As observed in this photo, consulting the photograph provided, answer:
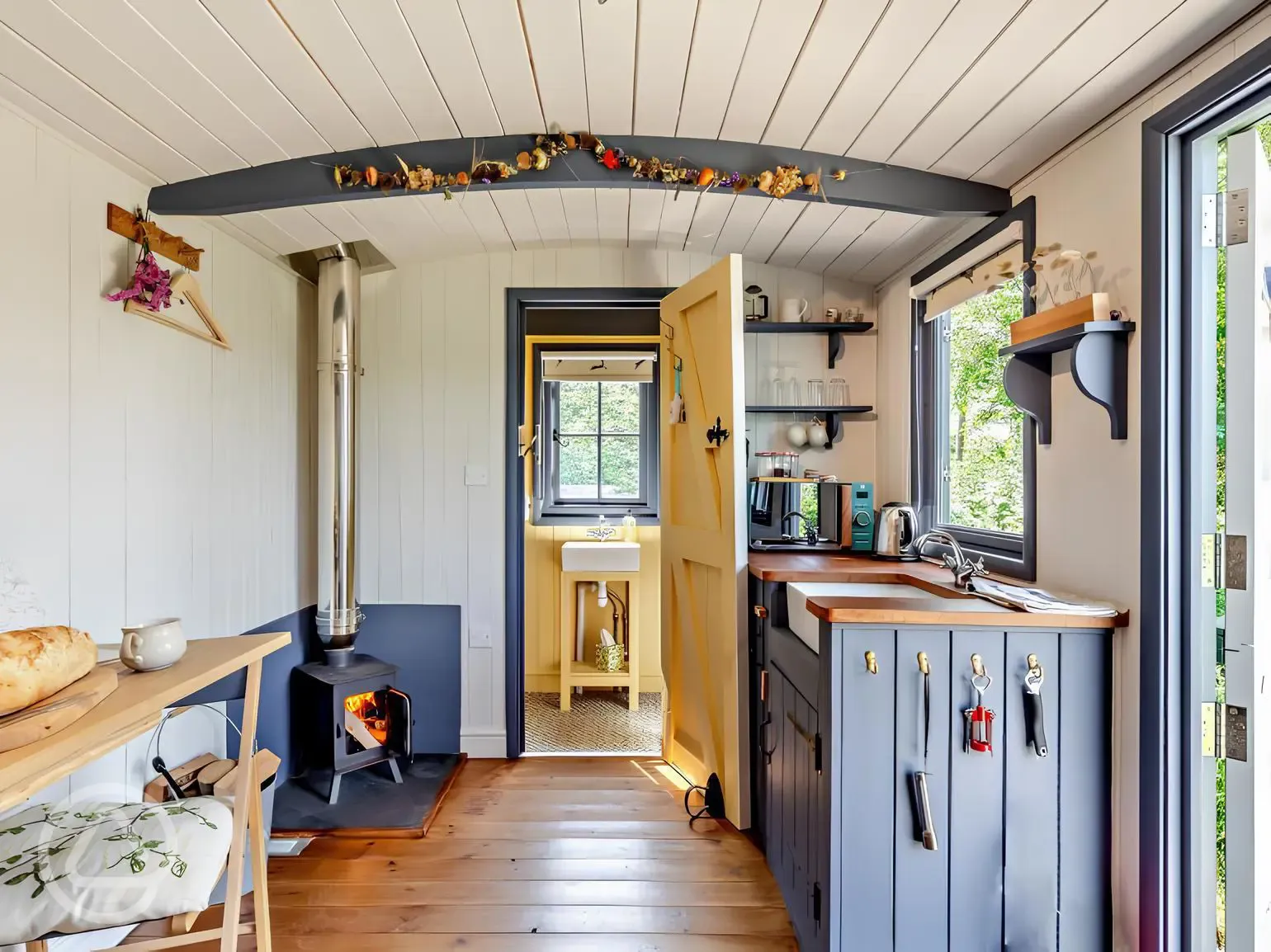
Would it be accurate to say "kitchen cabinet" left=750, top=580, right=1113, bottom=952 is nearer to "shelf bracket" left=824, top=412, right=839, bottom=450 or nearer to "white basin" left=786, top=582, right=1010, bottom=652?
"white basin" left=786, top=582, right=1010, bottom=652

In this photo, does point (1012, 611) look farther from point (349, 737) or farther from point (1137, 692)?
point (349, 737)

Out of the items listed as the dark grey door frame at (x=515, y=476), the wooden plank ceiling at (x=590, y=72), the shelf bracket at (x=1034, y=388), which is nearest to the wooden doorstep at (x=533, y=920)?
the dark grey door frame at (x=515, y=476)

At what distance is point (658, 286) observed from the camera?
2939mm

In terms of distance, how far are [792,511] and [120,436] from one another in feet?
7.64

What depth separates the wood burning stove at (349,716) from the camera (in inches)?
97.4

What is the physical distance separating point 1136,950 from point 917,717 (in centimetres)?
65

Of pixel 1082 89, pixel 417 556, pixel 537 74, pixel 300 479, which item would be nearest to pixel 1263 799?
pixel 1082 89

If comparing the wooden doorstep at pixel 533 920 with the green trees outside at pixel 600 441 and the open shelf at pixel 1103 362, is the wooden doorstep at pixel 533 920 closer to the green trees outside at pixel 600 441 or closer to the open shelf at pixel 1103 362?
the open shelf at pixel 1103 362

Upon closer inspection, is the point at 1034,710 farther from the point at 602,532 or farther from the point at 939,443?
the point at 602,532

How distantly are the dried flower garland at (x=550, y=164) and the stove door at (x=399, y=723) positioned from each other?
194cm

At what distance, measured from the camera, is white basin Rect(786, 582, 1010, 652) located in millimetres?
1526

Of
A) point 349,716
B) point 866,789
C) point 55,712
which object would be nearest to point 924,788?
point 866,789

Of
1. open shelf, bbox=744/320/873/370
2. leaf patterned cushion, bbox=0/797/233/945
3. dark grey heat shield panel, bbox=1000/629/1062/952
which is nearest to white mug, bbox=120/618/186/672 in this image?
leaf patterned cushion, bbox=0/797/233/945

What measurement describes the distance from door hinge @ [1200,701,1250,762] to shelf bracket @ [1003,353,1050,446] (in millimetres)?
707
